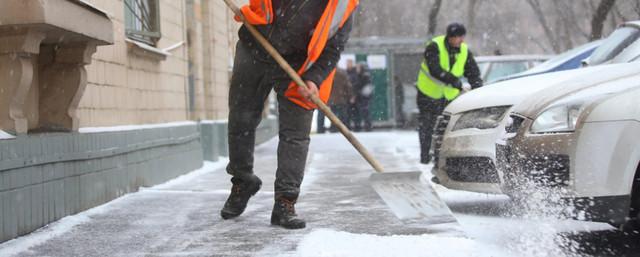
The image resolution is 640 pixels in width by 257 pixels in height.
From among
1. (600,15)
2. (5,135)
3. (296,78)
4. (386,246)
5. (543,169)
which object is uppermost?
(600,15)

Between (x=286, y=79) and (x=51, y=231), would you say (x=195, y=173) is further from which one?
(x=286, y=79)

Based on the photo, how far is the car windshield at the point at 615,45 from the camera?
621 cm

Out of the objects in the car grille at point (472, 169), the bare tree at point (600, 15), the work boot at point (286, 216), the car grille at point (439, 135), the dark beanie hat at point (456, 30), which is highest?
the bare tree at point (600, 15)

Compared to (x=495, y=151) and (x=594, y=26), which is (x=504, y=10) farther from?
(x=495, y=151)

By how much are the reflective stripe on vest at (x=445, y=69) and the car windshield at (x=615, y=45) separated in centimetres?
249

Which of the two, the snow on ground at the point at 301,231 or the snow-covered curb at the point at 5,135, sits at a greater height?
the snow-covered curb at the point at 5,135

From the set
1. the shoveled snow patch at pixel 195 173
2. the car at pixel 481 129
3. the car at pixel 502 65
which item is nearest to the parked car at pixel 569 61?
the car at pixel 481 129

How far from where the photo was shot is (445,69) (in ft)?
29.6

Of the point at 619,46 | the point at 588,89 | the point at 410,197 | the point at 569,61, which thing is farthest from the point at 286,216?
the point at 569,61

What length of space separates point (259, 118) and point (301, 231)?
81 cm

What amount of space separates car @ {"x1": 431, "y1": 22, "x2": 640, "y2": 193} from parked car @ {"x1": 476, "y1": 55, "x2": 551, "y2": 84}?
24.1 ft

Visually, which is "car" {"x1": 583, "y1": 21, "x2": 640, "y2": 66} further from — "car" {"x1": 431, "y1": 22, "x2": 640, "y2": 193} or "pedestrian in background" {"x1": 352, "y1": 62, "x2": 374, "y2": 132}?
"pedestrian in background" {"x1": 352, "y1": 62, "x2": 374, "y2": 132}

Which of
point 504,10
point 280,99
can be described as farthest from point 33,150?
point 504,10

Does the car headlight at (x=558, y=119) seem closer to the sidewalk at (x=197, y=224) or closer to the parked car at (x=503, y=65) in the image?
the sidewalk at (x=197, y=224)
